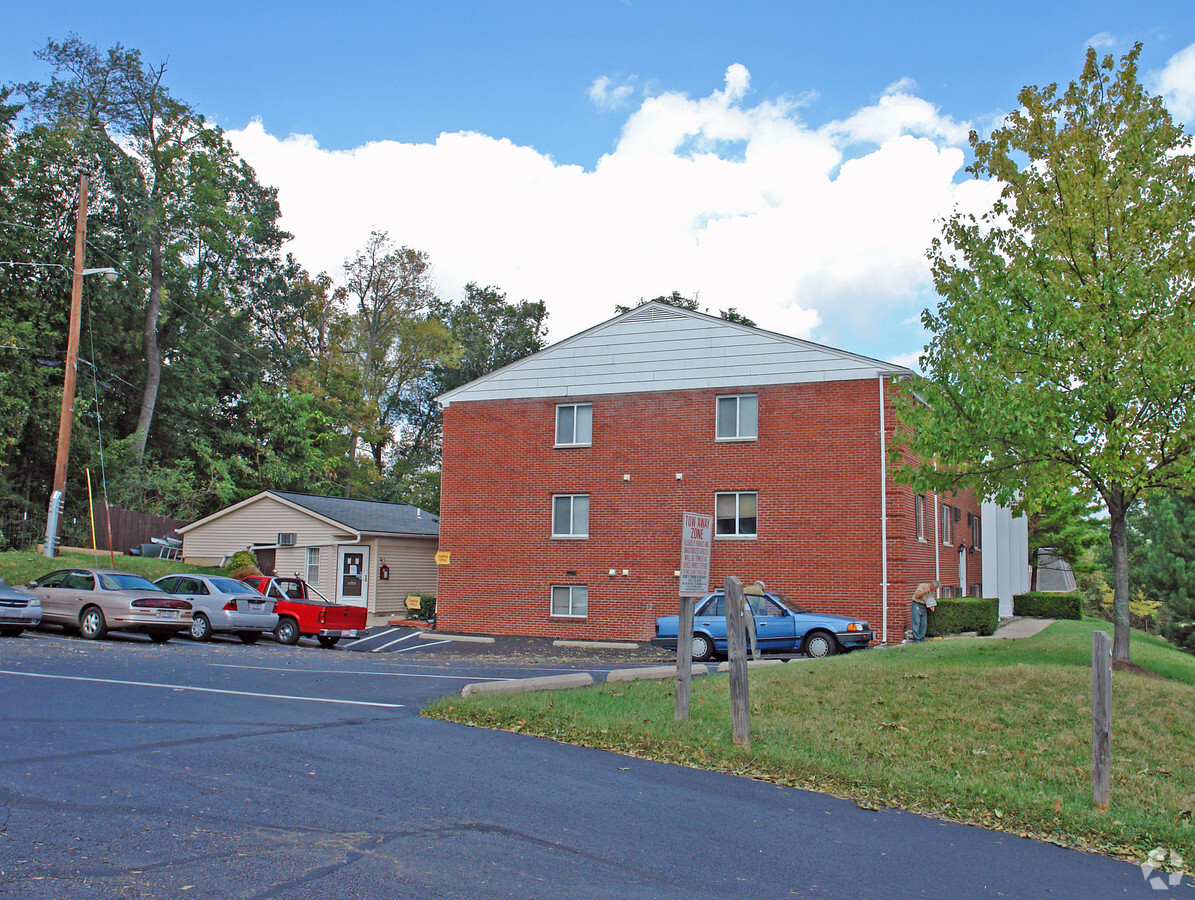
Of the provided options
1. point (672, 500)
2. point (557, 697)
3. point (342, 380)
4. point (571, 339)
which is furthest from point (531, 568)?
point (342, 380)

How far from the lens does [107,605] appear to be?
2017 centimetres

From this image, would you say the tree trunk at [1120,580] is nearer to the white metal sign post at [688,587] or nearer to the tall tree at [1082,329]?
the tall tree at [1082,329]

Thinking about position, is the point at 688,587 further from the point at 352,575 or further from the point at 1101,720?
the point at 352,575

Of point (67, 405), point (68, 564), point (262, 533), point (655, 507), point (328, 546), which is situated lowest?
point (68, 564)

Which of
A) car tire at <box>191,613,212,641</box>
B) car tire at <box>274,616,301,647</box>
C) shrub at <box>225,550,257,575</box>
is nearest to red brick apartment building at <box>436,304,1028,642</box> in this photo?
car tire at <box>274,616,301,647</box>

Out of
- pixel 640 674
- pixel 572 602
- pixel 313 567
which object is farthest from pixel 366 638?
pixel 640 674

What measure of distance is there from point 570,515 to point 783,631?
883 centimetres

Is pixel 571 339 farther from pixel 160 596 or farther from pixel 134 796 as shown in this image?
pixel 134 796

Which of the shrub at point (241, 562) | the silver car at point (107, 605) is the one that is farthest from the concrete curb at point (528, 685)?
the shrub at point (241, 562)

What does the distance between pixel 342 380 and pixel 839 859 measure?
47161 mm

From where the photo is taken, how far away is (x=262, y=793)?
6621 mm

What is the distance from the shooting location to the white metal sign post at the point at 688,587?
10289 mm

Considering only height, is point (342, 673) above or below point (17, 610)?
below

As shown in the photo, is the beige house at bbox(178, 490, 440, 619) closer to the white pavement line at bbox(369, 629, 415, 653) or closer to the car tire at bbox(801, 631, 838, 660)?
the white pavement line at bbox(369, 629, 415, 653)
